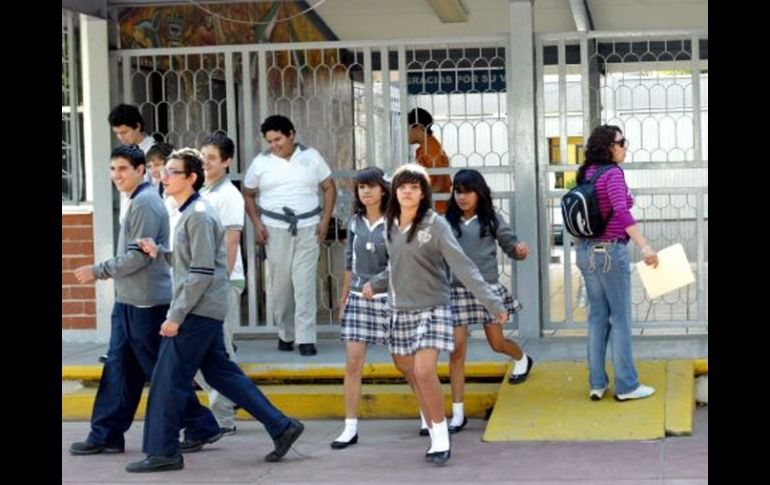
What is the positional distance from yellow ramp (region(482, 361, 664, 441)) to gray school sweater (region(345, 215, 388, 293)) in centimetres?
112

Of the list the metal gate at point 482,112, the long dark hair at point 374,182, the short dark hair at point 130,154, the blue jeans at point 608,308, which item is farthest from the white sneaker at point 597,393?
the short dark hair at point 130,154

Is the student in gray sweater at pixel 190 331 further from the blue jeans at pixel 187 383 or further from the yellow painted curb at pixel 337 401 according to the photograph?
the yellow painted curb at pixel 337 401

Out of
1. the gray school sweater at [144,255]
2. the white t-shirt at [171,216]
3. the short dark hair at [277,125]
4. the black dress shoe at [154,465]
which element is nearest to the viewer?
the black dress shoe at [154,465]

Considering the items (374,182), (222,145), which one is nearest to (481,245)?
(374,182)

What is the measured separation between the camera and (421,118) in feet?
35.2

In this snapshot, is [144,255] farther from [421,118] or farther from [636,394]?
[421,118]

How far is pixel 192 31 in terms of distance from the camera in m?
11.4

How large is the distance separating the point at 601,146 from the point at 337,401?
2.40 meters

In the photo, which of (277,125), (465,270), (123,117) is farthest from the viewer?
(277,125)

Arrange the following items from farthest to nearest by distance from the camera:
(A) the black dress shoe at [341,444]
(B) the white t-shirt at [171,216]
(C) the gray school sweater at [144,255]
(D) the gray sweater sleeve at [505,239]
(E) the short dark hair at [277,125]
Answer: (E) the short dark hair at [277,125] → (D) the gray sweater sleeve at [505,239] → (A) the black dress shoe at [341,444] → (B) the white t-shirt at [171,216] → (C) the gray school sweater at [144,255]

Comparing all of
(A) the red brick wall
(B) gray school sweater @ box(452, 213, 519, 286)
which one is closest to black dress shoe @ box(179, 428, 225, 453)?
(B) gray school sweater @ box(452, 213, 519, 286)

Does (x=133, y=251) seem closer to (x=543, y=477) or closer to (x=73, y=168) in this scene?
(x=543, y=477)

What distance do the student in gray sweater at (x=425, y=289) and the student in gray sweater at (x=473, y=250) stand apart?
0.78 metres

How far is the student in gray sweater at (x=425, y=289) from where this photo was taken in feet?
25.1
